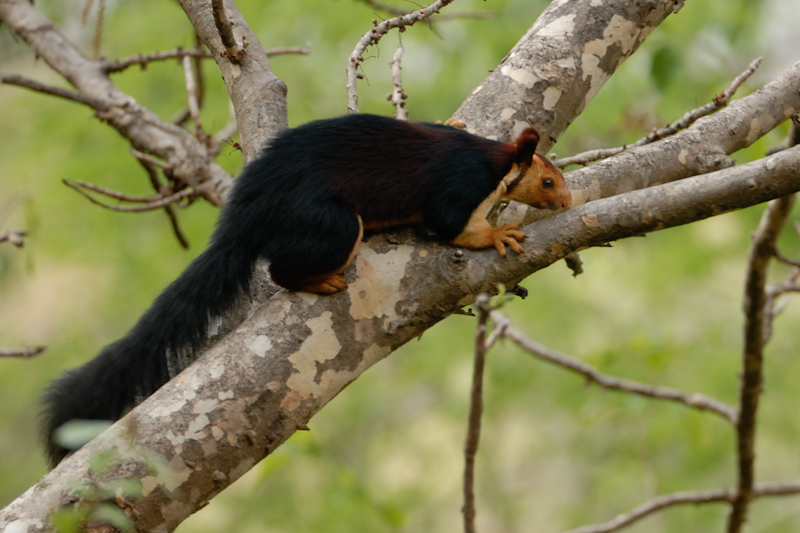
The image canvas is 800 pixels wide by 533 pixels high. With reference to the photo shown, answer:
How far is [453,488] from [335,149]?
6.11 metres

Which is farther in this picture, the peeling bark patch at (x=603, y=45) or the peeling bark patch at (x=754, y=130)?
the peeling bark patch at (x=603, y=45)

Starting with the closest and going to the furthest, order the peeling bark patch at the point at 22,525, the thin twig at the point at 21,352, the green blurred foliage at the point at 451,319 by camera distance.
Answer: the peeling bark patch at the point at 22,525, the thin twig at the point at 21,352, the green blurred foliage at the point at 451,319

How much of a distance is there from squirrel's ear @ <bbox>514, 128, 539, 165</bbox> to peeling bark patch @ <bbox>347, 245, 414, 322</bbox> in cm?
52

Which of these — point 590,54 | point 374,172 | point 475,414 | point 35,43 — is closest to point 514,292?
point 475,414

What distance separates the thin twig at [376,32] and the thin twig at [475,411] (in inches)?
32.2

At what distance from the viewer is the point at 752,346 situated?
273 centimetres

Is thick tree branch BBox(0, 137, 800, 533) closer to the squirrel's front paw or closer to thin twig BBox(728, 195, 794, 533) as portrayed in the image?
the squirrel's front paw

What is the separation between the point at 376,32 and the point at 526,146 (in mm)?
596

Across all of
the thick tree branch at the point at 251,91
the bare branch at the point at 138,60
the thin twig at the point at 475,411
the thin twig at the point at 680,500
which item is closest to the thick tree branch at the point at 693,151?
the thin twig at the point at 475,411

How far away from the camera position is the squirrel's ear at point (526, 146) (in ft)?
7.31

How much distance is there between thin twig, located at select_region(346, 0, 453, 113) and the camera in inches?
89.1

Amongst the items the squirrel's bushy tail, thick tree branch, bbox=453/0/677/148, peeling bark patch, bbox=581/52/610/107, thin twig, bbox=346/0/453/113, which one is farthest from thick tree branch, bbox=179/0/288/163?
peeling bark patch, bbox=581/52/610/107

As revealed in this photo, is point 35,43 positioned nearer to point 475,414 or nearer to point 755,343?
point 475,414

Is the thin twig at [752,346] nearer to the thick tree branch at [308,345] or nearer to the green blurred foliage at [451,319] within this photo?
the green blurred foliage at [451,319]
